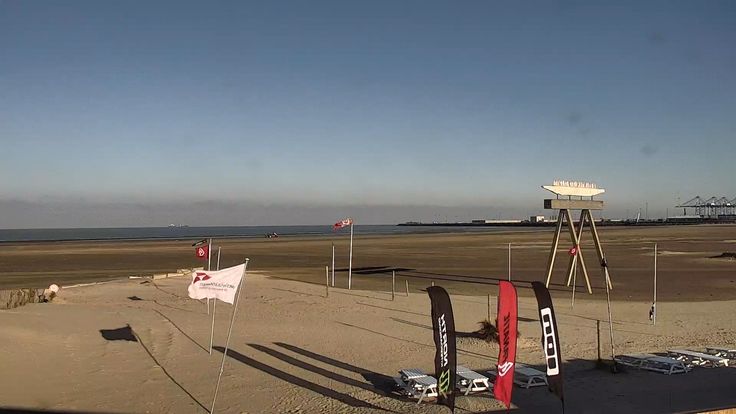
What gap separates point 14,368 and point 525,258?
44035 millimetres

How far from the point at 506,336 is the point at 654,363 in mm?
6514

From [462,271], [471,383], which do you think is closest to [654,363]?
[471,383]

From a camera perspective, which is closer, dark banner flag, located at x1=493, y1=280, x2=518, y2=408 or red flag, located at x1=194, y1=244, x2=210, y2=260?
dark banner flag, located at x1=493, y1=280, x2=518, y2=408

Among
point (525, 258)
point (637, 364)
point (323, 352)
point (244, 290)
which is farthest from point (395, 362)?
point (525, 258)

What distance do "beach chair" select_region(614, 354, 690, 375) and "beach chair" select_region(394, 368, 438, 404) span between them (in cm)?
509

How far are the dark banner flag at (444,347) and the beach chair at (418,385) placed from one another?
1662 millimetres

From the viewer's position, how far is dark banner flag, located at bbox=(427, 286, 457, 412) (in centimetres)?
966

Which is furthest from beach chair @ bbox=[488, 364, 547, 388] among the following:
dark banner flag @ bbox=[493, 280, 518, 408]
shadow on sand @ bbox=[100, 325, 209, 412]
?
shadow on sand @ bbox=[100, 325, 209, 412]

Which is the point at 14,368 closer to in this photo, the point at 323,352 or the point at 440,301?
the point at 323,352

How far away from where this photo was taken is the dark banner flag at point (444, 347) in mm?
9664

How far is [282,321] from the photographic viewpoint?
20.1 meters

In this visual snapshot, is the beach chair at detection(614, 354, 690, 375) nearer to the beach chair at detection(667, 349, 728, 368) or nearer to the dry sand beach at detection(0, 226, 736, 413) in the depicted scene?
the dry sand beach at detection(0, 226, 736, 413)

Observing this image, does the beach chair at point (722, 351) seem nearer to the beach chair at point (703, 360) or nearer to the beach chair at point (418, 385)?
the beach chair at point (703, 360)

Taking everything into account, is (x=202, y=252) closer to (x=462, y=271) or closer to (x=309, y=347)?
(x=309, y=347)
